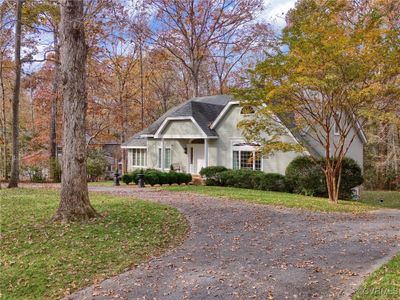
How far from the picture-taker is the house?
21.1 m

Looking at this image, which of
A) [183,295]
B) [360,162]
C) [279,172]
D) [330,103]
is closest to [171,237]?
[183,295]

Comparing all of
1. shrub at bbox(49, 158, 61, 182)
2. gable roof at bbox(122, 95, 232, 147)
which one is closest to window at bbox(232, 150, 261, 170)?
gable roof at bbox(122, 95, 232, 147)

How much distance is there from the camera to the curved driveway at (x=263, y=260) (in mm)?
5590

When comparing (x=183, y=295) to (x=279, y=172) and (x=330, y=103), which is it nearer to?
(x=330, y=103)

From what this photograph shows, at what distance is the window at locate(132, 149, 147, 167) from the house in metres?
0.09

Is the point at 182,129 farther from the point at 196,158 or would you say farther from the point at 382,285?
the point at 382,285

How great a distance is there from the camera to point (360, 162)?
24.7m

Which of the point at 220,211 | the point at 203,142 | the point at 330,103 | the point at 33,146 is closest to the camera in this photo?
the point at 220,211

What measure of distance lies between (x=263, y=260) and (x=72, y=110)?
5.86 metres

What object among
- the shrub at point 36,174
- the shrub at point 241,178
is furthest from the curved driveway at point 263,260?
the shrub at point 36,174

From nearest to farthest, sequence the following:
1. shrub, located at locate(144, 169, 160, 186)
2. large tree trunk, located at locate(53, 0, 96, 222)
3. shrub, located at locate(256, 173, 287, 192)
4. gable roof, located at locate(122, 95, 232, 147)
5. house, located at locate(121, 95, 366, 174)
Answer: large tree trunk, located at locate(53, 0, 96, 222) → shrub, located at locate(256, 173, 287, 192) → shrub, located at locate(144, 169, 160, 186) → house, located at locate(121, 95, 366, 174) → gable roof, located at locate(122, 95, 232, 147)

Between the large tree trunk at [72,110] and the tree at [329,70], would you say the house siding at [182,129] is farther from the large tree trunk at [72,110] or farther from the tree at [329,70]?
the large tree trunk at [72,110]

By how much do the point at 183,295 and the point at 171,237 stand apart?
10.9ft

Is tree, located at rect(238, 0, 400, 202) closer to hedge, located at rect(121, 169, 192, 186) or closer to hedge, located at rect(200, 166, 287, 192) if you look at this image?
hedge, located at rect(200, 166, 287, 192)
